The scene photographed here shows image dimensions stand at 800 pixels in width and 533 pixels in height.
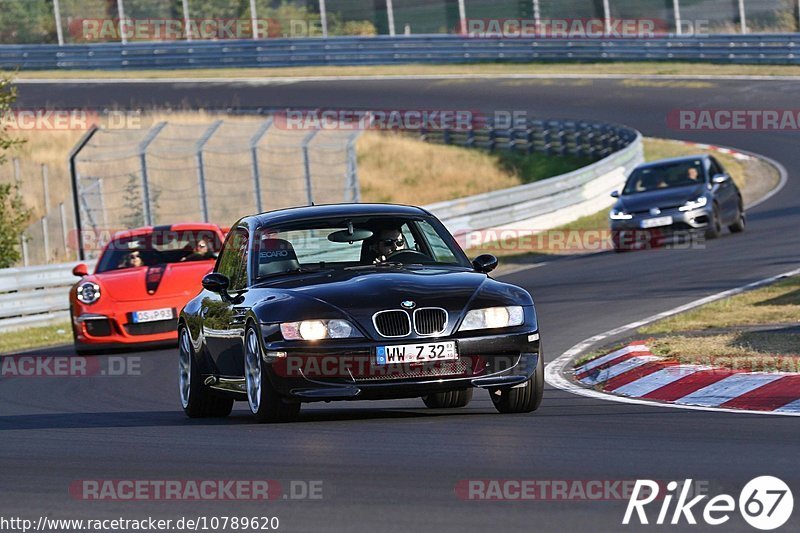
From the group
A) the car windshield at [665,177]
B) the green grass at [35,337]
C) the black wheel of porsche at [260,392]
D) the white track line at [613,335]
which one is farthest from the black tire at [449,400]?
the car windshield at [665,177]

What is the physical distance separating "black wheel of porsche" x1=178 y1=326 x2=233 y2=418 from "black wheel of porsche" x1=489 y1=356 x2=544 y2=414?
2.10 m

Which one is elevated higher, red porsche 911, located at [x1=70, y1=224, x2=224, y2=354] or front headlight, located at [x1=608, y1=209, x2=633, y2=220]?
red porsche 911, located at [x1=70, y1=224, x2=224, y2=354]

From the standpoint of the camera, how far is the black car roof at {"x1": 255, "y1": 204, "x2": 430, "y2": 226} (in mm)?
10070

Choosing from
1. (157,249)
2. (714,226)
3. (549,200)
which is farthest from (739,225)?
(157,249)

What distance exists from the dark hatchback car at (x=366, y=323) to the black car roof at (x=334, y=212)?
0.02 metres

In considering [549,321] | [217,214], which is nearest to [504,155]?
[217,214]

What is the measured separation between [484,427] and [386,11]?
41300mm

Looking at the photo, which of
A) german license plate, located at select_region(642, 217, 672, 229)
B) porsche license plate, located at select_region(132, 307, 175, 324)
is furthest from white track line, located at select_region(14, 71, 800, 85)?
porsche license plate, located at select_region(132, 307, 175, 324)

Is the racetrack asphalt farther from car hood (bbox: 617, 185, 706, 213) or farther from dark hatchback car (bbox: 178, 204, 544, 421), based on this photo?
car hood (bbox: 617, 185, 706, 213)

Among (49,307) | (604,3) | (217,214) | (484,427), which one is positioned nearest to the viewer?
(484,427)

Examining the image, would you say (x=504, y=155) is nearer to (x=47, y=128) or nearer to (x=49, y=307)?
(x=47, y=128)

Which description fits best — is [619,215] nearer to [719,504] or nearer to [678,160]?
[678,160]

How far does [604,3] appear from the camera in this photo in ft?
147

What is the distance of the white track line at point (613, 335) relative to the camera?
9036 millimetres
